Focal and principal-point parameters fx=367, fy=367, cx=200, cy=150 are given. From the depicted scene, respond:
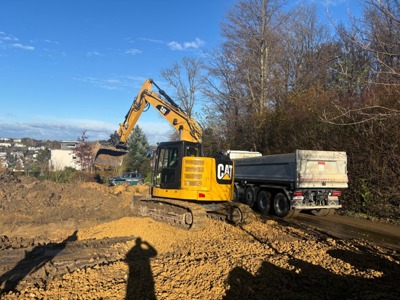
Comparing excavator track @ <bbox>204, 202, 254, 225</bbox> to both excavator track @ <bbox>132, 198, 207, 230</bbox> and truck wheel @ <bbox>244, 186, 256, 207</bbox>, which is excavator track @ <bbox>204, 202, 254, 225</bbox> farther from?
truck wheel @ <bbox>244, 186, 256, 207</bbox>

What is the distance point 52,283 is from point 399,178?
11020mm

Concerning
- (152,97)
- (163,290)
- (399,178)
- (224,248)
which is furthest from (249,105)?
(163,290)

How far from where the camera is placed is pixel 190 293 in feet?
16.2

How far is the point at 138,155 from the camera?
3947 centimetres

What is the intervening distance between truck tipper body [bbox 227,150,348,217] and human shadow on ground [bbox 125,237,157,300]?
6.01 meters

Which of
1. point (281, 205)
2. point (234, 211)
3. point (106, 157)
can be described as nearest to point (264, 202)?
point (281, 205)

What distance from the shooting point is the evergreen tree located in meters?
37.3

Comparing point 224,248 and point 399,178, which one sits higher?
point 399,178

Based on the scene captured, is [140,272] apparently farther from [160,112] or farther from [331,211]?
[160,112]

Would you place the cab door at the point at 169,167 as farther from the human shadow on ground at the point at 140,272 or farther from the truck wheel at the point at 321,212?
the truck wheel at the point at 321,212

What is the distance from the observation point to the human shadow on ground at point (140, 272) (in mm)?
4949

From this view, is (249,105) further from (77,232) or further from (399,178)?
(77,232)

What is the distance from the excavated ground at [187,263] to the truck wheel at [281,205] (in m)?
1.82

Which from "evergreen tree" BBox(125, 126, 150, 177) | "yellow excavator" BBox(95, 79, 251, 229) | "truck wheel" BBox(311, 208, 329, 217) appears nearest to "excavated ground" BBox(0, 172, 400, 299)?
"yellow excavator" BBox(95, 79, 251, 229)
